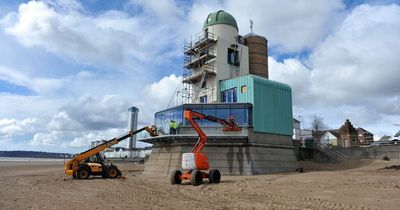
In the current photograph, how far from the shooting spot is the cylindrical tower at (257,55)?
45.3m

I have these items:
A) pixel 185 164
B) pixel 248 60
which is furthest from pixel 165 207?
pixel 248 60

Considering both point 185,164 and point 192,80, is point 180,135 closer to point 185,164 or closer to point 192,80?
point 185,164

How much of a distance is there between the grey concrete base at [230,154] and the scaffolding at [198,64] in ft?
33.8

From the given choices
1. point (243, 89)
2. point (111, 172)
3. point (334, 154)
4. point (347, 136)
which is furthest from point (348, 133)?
point (111, 172)

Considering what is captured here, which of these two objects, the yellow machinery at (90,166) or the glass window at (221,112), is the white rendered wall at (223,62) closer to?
the glass window at (221,112)

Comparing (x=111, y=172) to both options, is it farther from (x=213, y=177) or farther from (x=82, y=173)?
(x=213, y=177)

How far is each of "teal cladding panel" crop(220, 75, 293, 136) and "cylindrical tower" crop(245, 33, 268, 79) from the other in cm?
Answer: 806

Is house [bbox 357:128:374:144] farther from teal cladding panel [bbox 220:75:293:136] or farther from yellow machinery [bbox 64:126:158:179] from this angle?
yellow machinery [bbox 64:126:158:179]

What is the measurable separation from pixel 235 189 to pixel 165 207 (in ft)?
22.7

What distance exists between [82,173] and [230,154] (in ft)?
41.6

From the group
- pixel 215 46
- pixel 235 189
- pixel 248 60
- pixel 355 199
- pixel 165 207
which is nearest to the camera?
pixel 165 207

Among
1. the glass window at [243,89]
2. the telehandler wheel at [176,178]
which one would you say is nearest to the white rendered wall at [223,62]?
the glass window at [243,89]

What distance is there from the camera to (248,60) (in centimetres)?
4484

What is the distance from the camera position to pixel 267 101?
35.4 metres
